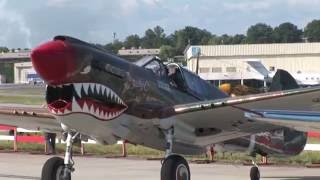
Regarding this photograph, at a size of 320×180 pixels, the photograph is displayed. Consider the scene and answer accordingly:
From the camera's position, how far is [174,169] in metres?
9.20

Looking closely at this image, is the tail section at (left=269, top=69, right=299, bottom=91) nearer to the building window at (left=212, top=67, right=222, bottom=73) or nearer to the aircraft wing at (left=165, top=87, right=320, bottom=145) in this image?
the aircraft wing at (left=165, top=87, right=320, bottom=145)

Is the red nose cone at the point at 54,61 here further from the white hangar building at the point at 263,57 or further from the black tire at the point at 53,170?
the white hangar building at the point at 263,57

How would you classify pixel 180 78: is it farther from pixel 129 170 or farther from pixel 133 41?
pixel 133 41

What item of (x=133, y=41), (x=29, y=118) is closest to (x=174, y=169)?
(x=29, y=118)

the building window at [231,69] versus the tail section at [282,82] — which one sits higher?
the building window at [231,69]

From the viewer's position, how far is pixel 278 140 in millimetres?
12555

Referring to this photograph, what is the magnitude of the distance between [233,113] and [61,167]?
292 cm

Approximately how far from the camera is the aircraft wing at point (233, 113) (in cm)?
943

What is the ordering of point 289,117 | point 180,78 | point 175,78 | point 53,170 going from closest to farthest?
point 53,170
point 289,117
point 175,78
point 180,78

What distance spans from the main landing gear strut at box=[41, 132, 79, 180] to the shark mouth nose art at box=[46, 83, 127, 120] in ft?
2.63

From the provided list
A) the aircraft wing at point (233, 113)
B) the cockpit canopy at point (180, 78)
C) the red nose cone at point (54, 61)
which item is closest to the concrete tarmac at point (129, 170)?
the cockpit canopy at point (180, 78)

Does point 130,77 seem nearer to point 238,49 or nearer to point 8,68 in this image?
point 238,49

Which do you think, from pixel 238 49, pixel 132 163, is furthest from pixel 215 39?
pixel 132 163

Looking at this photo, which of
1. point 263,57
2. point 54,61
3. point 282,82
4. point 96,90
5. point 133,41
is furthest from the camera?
point 133,41
